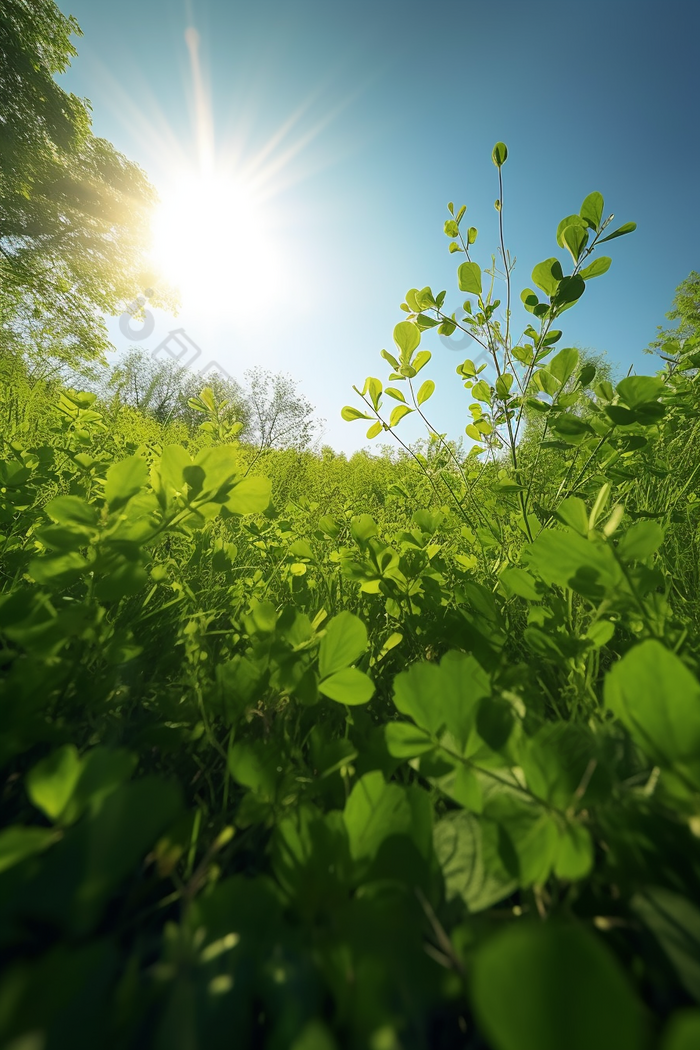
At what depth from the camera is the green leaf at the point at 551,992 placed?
6.6 inches

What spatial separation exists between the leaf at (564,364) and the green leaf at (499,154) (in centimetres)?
58

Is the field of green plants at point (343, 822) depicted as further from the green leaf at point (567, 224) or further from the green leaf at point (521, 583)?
the green leaf at point (567, 224)

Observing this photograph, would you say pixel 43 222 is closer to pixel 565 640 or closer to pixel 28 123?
pixel 28 123

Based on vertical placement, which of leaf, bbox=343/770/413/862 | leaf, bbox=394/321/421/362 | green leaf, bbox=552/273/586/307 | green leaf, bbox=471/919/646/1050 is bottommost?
leaf, bbox=343/770/413/862

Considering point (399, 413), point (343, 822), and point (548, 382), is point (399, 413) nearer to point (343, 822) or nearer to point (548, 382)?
point (548, 382)

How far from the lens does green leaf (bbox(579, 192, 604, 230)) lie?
2.78 ft

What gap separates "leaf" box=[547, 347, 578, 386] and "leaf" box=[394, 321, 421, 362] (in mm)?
337

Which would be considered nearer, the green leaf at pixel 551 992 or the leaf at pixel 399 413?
the green leaf at pixel 551 992

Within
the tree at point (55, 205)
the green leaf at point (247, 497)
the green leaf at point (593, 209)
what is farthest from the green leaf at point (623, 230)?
the tree at point (55, 205)

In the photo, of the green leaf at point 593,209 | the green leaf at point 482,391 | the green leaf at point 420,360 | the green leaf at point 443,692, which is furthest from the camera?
the green leaf at point 482,391

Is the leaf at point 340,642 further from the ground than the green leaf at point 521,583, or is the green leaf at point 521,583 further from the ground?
the green leaf at point 521,583

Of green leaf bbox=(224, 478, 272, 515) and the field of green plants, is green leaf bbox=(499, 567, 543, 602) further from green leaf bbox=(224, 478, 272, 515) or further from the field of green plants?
green leaf bbox=(224, 478, 272, 515)

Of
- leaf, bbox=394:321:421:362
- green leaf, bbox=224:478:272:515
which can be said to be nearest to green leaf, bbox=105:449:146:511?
green leaf, bbox=224:478:272:515

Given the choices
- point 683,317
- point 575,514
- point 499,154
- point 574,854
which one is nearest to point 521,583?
point 575,514
